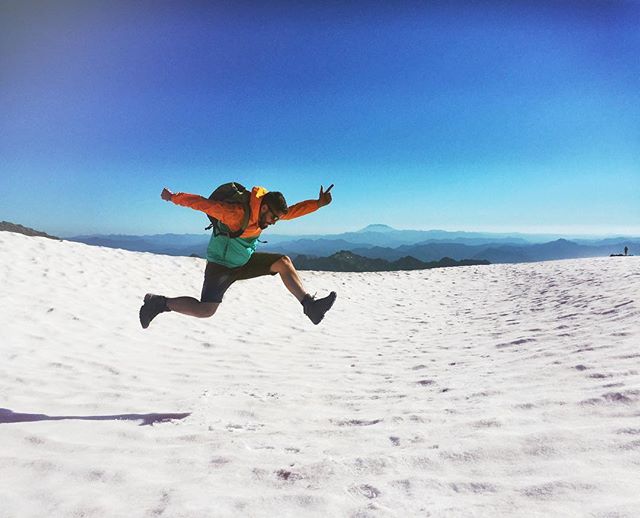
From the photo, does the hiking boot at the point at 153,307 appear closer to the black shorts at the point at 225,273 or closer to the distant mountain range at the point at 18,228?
the black shorts at the point at 225,273

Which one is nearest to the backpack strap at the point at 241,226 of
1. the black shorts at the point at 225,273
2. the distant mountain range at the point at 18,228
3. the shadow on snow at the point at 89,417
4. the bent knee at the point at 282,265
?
the black shorts at the point at 225,273

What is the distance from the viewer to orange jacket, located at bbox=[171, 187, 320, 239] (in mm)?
3603

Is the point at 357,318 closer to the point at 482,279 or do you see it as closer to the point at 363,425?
the point at 363,425

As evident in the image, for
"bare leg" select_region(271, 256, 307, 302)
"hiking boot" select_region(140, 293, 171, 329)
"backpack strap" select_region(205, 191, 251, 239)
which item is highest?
"backpack strap" select_region(205, 191, 251, 239)

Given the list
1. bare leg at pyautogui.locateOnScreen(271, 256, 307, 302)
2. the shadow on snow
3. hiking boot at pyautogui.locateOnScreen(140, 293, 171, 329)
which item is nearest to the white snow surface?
the shadow on snow

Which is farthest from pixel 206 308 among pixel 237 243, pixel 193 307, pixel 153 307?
pixel 237 243

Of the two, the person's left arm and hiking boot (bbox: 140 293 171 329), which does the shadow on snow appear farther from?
the person's left arm

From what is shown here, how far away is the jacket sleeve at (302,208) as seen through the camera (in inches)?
162

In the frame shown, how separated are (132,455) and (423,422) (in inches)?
72.7

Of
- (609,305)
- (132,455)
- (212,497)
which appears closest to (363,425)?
(212,497)

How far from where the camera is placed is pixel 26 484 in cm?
216

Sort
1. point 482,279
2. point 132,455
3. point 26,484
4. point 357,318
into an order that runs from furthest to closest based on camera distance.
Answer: point 482,279, point 357,318, point 132,455, point 26,484

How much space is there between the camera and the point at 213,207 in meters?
3.65

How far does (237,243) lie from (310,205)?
84cm
